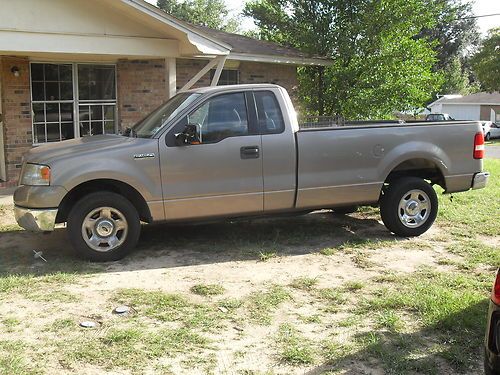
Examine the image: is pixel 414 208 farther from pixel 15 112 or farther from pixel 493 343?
pixel 15 112

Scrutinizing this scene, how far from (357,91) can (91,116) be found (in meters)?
6.76

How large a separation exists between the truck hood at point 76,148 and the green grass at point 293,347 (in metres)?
2.79

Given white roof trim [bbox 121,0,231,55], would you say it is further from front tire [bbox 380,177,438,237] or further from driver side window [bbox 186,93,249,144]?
front tire [bbox 380,177,438,237]

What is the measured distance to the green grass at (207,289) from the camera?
5332mm

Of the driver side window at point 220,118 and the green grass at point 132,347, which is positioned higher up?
the driver side window at point 220,118

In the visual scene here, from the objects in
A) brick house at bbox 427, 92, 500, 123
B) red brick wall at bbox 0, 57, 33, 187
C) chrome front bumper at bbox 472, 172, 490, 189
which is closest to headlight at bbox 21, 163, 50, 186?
chrome front bumper at bbox 472, 172, 490, 189

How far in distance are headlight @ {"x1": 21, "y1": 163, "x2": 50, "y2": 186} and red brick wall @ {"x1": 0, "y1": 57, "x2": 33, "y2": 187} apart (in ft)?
17.9

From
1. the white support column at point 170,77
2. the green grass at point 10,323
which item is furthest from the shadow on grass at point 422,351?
the white support column at point 170,77

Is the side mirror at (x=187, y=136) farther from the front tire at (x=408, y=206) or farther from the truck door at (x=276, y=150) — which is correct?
the front tire at (x=408, y=206)

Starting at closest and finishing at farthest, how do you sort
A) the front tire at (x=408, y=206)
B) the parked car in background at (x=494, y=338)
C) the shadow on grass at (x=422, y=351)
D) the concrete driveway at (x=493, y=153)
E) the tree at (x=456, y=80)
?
1. the parked car in background at (x=494, y=338)
2. the shadow on grass at (x=422, y=351)
3. the front tire at (x=408, y=206)
4. the concrete driveway at (x=493, y=153)
5. the tree at (x=456, y=80)

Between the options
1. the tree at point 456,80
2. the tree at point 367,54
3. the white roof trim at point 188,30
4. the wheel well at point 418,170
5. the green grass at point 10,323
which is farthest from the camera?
the tree at point 456,80

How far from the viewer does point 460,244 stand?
23.3 feet

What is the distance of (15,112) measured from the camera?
11477 millimetres

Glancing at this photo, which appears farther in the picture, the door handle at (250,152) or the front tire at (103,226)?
the door handle at (250,152)
